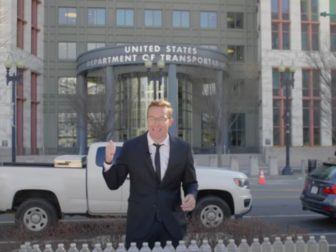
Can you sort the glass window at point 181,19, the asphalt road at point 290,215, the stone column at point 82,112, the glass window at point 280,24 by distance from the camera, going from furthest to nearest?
the glass window at point 181,19 < the glass window at point 280,24 < the stone column at point 82,112 < the asphalt road at point 290,215

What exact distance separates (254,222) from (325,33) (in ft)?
146

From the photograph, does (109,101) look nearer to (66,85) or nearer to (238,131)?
(66,85)

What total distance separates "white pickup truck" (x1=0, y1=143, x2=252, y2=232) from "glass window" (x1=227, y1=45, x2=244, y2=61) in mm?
46468

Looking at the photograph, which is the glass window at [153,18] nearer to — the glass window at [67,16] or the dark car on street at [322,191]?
the glass window at [67,16]

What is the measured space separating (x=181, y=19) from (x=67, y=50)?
489 inches

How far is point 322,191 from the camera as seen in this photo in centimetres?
1132

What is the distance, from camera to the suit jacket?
450 cm

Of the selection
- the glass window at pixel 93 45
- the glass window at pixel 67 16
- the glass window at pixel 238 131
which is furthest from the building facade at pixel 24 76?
the glass window at pixel 238 131

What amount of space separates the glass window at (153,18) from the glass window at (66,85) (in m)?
9.87

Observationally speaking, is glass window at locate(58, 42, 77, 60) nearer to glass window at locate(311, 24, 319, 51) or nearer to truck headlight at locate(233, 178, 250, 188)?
glass window at locate(311, 24, 319, 51)

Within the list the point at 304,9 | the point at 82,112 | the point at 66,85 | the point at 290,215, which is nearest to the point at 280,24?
the point at 304,9

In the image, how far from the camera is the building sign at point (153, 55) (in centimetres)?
4416

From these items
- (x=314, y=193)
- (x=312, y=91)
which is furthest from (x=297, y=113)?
(x=314, y=193)

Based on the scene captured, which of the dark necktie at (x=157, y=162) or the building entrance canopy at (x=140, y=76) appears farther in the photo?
the building entrance canopy at (x=140, y=76)
